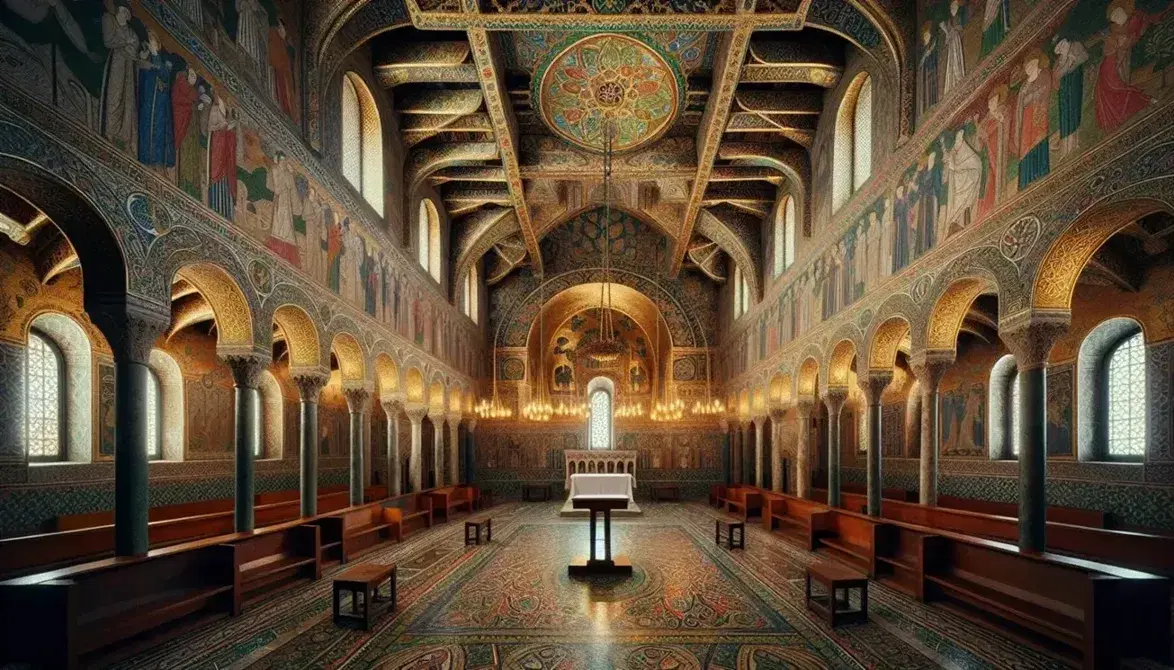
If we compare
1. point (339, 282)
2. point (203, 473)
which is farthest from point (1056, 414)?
point (203, 473)

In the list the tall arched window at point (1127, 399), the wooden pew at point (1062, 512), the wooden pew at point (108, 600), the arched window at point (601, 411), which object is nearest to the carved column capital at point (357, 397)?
the wooden pew at point (108, 600)

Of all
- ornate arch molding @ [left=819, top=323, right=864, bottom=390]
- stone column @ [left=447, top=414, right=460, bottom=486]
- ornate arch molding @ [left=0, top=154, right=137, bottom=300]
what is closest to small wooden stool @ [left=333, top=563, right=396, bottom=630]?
ornate arch molding @ [left=0, top=154, right=137, bottom=300]

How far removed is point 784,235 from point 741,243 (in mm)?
2485

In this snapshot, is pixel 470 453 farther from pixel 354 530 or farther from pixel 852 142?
pixel 852 142

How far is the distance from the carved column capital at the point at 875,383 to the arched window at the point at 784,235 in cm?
625

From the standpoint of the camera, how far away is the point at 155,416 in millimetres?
16453

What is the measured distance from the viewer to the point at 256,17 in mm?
9805

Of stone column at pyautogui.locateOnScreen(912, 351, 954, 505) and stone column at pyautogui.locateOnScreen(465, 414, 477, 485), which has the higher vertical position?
stone column at pyautogui.locateOnScreen(912, 351, 954, 505)

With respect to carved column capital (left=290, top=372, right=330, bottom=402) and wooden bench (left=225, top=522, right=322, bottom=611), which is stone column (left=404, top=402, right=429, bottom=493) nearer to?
carved column capital (left=290, top=372, right=330, bottom=402)

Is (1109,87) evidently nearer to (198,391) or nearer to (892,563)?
(892,563)

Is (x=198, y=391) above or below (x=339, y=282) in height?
below

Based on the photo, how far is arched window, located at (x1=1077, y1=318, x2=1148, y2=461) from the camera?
1234cm

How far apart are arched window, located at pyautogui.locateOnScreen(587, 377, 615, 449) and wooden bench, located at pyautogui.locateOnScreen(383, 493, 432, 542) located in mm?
12517

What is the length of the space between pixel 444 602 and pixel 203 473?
11751 mm
